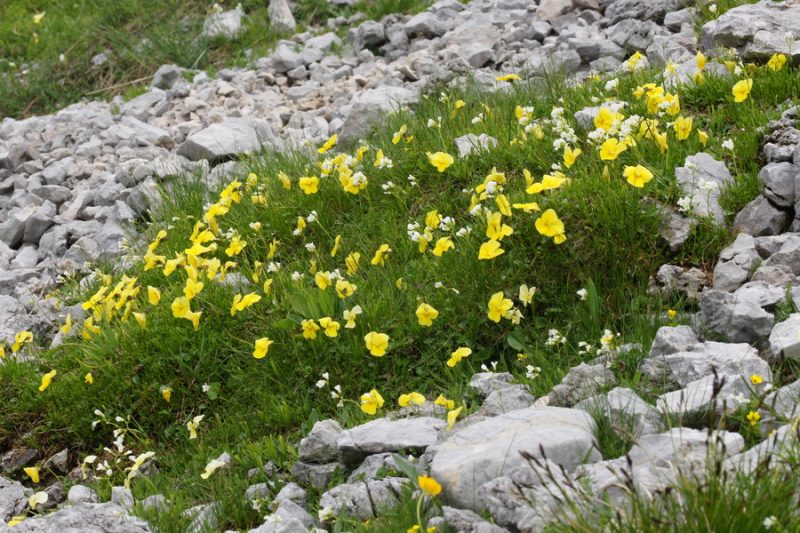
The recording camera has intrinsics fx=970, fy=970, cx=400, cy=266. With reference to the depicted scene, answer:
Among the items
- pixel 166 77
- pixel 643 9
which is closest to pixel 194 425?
pixel 643 9

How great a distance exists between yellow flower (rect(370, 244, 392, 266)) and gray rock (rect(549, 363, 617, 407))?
1389 mm

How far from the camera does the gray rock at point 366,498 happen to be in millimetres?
3422

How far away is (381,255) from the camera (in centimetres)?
508

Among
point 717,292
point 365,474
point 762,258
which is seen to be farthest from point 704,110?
point 365,474

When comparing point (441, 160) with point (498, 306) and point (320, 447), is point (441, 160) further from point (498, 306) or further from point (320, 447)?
point (320, 447)

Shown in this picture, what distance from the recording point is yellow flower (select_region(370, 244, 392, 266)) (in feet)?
16.2

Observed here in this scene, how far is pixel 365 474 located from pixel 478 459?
0.65 meters

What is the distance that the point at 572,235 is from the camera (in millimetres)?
4672

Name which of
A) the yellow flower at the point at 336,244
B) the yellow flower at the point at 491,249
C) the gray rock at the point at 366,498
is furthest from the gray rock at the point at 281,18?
the gray rock at the point at 366,498

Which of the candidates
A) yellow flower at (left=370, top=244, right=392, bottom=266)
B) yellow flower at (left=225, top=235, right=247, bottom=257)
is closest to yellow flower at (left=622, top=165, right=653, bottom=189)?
yellow flower at (left=370, top=244, right=392, bottom=266)

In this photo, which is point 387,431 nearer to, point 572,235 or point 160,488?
point 160,488

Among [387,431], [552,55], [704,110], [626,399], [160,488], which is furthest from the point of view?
[552,55]

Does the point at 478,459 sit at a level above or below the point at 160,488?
above

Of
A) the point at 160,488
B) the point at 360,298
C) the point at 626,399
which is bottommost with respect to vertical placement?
the point at 160,488
